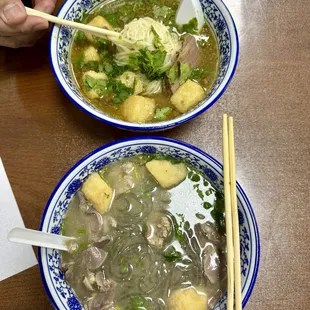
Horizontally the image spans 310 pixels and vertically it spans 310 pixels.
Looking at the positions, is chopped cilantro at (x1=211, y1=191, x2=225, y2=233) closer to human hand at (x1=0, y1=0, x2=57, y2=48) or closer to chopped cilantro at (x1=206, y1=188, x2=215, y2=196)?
chopped cilantro at (x1=206, y1=188, x2=215, y2=196)

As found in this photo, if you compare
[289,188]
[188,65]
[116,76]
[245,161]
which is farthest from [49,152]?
[289,188]

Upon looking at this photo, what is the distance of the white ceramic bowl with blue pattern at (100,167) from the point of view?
1285 mm

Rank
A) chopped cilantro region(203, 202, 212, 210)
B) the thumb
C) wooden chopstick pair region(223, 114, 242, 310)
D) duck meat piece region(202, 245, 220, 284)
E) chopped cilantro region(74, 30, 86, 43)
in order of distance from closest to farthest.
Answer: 1. wooden chopstick pair region(223, 114, 242, 310)
2. duck meat piece region(202, 245, 220, 284)
3. chopped cilantro region(203, 202, 212, 210)
4. the thumb
5. chopped cilantro region(74, 30, 86, 43)

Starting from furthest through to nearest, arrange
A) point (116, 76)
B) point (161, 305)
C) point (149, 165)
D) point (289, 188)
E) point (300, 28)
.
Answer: point (300, 28), point (116, 76), point (289, 188), point (149, 165), point (161, 305)

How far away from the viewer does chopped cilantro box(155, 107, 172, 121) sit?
5.38 feet

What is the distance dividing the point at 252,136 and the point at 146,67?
0.50 meters

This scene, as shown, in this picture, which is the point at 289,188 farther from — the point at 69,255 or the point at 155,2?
the point at 155,2

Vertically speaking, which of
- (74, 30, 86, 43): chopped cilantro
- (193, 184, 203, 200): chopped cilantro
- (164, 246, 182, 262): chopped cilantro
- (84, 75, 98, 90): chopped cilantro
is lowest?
(164, 246, 182, 262): chopped cilantro

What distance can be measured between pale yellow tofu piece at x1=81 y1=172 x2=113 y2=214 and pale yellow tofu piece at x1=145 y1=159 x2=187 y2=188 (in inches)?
6.6

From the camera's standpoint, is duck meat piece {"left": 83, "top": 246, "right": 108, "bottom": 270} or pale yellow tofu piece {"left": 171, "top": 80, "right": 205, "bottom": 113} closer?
duck meat piece {"left": 83, "top": 246, "right": 108, "bottom": 270}

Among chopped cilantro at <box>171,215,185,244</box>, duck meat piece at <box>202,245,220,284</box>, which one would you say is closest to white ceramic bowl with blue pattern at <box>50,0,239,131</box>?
chopped cilantro at <box>171,215,185,244</box>

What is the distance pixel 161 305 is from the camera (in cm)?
136

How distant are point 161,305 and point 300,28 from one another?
128 cm

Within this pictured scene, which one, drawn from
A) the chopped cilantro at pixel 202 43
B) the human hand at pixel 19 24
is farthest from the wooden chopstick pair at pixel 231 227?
the human hand at pixel 19 24
